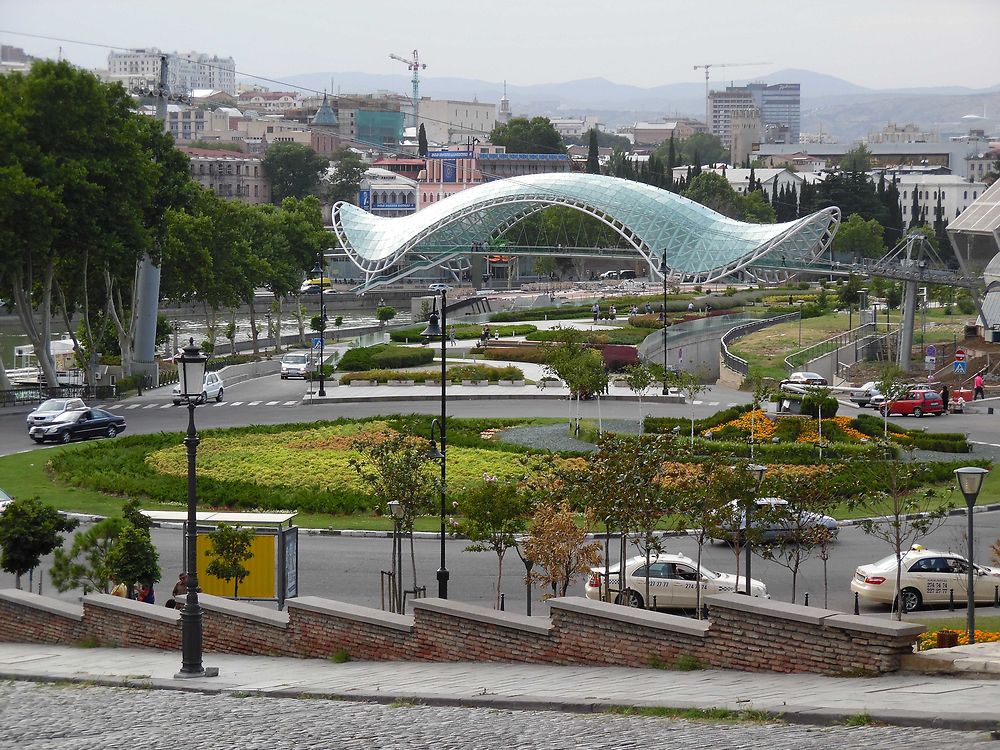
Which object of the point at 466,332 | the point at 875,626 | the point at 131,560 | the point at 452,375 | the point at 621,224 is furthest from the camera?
the point at 621,224

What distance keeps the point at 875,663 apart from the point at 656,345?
174 ft

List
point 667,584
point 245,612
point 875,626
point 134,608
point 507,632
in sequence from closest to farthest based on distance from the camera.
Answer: point 875,626 < point 507,632 < point 245,612 < point 134,608 < point 667,584

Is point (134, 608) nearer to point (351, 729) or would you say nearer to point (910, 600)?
point (351, 729)

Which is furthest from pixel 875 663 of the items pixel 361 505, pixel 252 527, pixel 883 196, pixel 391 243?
pixel 883 196

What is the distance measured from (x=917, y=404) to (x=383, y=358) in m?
22.5

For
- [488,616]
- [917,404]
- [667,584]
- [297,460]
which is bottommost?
[667,584]

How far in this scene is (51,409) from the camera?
44.9m

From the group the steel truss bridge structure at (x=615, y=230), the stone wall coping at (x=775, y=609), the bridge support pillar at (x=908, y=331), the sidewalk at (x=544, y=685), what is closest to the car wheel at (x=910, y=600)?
the sidewalk at (x=544, y=685)

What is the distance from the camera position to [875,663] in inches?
560

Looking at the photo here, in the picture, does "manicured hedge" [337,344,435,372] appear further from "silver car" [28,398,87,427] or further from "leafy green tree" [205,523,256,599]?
"leafy green tree" [205,523,256,599]

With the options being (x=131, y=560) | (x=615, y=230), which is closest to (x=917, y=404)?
(x=131, y=560)

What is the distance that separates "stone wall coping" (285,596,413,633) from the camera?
1766 centimetres

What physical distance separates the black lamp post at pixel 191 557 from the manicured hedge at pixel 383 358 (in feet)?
142

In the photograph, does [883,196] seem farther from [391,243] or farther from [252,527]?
[252,527]
